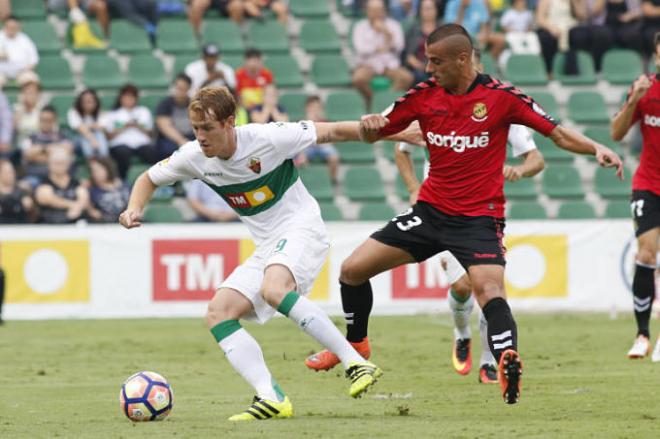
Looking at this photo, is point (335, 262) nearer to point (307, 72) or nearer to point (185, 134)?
point (185, 134)

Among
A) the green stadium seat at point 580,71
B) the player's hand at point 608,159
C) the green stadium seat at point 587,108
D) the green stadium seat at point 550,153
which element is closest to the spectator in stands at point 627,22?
the green stadium seat at point 580,71

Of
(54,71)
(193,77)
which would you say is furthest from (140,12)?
(193,77)

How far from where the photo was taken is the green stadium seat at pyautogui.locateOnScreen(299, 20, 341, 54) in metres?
21.6

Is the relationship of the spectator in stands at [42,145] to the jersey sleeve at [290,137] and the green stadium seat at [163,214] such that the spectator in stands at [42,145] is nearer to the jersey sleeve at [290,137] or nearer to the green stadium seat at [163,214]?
the green stadium seat at [163,214]

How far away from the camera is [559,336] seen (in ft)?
47.0

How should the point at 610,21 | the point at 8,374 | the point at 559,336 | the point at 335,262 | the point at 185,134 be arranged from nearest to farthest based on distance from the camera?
the point at 8,374
the point at 559,336
the point at 335,262
the point at 185,134
the point at 610,21

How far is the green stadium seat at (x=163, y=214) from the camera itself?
61.0 ft

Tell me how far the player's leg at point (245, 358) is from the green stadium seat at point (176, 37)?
43.7ft

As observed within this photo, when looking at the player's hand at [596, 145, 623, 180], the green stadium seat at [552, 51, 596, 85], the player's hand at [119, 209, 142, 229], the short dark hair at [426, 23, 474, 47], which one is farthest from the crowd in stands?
the player's hand at [596, 145, 623, 180]

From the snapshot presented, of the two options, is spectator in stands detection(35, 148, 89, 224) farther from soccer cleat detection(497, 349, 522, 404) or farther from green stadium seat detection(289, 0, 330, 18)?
soccer cleat detection(497, 349, 522, 404)

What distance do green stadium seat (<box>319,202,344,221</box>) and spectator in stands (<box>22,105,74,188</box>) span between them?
3.63m

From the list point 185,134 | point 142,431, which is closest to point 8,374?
point 142,431

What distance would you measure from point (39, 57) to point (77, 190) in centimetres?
371

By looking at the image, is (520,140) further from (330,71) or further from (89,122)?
(330,71)
